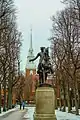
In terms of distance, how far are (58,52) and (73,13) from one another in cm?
1727

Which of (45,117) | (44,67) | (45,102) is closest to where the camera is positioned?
(45,117)

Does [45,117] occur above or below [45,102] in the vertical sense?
A: below

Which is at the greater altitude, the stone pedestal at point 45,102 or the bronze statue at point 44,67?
the bronze statue at point 44,67

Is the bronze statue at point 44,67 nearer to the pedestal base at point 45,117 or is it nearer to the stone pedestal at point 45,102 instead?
the stone pedestal at point 45,102

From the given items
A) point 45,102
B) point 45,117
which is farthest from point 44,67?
point 45,117

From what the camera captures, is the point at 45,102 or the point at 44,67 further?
the point at 44,67

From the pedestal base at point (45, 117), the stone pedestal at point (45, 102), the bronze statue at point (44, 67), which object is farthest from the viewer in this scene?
the bronze statue at point (44, 67)

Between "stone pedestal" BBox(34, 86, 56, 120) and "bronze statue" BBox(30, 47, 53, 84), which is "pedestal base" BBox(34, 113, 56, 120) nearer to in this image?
"stone pedestal" BBox(34, 86, 56, 120)

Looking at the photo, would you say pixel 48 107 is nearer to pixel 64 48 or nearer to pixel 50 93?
pixel 50 93


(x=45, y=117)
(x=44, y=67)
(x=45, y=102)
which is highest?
(x=44, y=67)

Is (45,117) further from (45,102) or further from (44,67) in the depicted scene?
(44,67)

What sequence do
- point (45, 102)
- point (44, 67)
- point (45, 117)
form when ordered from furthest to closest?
1. point (44, 67)
2. point (45, 102)
3. point (45, 117)

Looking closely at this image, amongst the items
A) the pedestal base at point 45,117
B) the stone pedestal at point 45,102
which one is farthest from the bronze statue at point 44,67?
the pedestal base at point 45,117

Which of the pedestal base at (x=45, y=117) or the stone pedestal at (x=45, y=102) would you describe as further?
the stone pedestal at (x=45, y=102)
